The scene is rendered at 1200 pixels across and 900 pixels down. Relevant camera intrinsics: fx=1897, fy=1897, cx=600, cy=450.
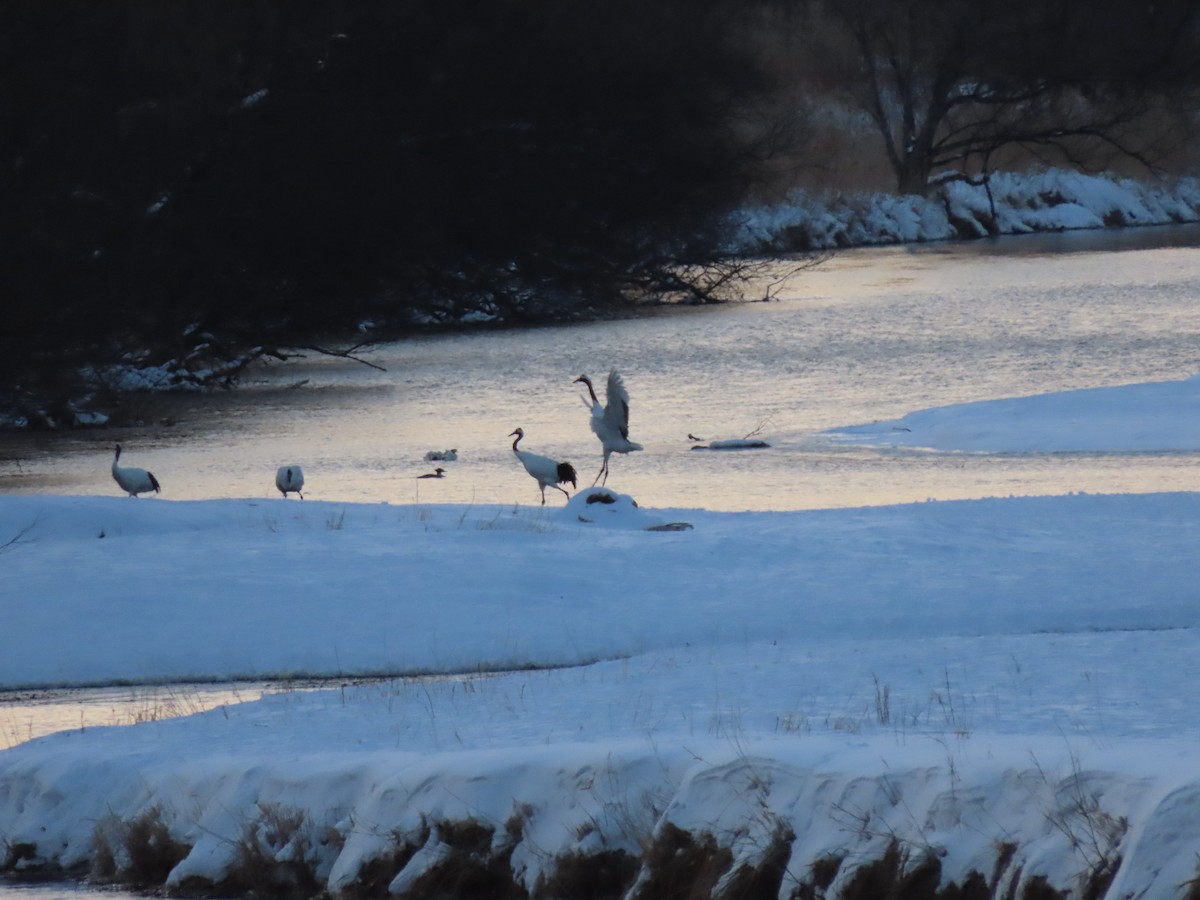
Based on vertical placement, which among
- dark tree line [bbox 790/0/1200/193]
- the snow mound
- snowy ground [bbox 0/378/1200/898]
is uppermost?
dark tree line [bbox 790/0/1200/193]

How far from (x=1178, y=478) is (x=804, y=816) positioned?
1254cm

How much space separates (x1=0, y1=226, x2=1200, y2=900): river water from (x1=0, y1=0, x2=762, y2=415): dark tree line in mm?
1574

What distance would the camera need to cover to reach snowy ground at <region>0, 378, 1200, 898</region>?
22.7ft

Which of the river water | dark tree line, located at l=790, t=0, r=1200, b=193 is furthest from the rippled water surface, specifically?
dark tree line, located at l=790, t=0, r=1200, b=193

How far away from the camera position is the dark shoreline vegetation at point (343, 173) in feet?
89.6

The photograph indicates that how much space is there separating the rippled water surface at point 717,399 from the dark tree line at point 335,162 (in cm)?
151

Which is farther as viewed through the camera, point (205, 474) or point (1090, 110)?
point (1090, 110)

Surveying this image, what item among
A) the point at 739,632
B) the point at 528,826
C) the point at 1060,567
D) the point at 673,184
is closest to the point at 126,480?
the point at 739,632

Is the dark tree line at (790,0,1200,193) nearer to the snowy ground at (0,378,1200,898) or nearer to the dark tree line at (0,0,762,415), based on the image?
the dark tree line at (0,0,762,415)

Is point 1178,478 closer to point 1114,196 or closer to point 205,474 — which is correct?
point 205,474

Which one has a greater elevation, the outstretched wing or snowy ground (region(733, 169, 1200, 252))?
snowy ground (region(733, 169, 1200, 252))

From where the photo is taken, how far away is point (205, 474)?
2216 cm

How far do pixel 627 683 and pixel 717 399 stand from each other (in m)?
16.7

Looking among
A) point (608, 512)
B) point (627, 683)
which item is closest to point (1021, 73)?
point (608, 512)
